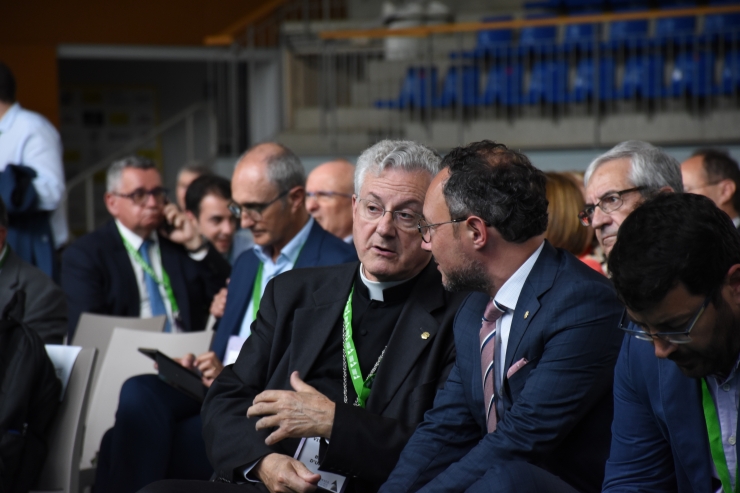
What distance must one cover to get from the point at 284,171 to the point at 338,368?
4.19 ft

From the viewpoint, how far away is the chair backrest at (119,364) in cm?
358

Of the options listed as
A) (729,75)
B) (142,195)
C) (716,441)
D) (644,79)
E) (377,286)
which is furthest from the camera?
(644,79)

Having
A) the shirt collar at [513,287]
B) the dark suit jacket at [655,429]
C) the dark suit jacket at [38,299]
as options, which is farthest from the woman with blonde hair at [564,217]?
the dark suit jacket at [38,299]

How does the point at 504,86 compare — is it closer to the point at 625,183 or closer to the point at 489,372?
the point at 625,183

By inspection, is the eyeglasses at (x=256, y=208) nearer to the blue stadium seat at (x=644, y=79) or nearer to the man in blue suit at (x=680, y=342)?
the man in blue suit at (x=680, y=342)

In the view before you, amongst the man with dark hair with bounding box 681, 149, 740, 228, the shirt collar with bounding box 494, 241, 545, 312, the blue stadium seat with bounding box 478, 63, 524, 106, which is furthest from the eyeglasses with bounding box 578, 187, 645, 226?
the blue stadium seat with bounding box 478, 63, 524, 106

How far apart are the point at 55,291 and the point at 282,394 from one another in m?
1.51

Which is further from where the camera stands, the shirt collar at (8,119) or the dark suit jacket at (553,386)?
the shirt collar at (8,119)

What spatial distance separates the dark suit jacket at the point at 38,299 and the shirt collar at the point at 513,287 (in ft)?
6.63

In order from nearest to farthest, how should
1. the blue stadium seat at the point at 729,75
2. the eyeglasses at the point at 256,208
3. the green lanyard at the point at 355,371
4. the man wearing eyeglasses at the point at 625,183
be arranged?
1. the green lanyard at the point at 355,371
2. the man wearing eyeglasses at the point at 625,183
3. the eyeglasses at the point at 256,208
4. the blue stadium seat at the point at 729,75

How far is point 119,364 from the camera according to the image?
3.63 m

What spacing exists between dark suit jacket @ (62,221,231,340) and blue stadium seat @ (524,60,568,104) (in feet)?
19.4

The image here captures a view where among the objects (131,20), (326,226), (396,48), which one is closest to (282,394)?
(326,226)

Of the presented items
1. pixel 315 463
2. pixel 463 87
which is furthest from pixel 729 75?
pixel 315 463
